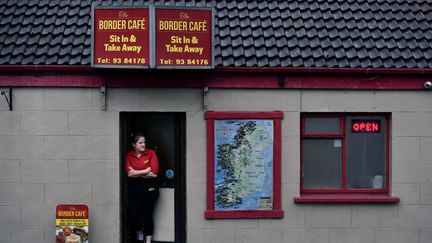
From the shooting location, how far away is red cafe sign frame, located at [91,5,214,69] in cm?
898

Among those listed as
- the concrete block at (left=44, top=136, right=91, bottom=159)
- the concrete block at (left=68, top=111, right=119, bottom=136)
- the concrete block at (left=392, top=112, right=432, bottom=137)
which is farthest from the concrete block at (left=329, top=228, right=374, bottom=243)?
the concrete block at (left=44, top=136, right=91, bottom=159)

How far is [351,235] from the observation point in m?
9.66

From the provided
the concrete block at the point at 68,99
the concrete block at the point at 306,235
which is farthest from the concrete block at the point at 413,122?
the concrete block at the point at 68,99

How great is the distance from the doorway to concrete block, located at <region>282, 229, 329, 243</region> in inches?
64.8

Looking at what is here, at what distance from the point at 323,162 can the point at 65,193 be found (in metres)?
4.03

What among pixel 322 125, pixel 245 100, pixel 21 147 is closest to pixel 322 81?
pixel 322 125

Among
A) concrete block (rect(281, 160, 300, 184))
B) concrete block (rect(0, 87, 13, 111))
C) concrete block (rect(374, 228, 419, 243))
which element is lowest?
concrete block (rect(374, 228, 419, 243))

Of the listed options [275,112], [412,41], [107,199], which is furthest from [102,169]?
[412,41]

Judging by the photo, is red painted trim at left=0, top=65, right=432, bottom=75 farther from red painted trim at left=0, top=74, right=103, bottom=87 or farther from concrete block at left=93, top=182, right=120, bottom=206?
concrete block at left=93, top=182, right=120, bottom=206

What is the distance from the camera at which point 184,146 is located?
9.77m

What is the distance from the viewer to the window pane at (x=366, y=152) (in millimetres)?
9859

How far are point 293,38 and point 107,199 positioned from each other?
12.7 ft

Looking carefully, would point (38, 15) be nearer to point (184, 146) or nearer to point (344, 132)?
point (184, 146)

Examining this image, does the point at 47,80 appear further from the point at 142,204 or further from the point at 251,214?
the point at 251,214
